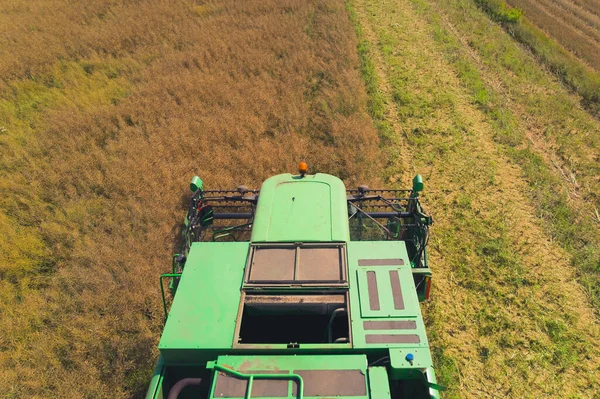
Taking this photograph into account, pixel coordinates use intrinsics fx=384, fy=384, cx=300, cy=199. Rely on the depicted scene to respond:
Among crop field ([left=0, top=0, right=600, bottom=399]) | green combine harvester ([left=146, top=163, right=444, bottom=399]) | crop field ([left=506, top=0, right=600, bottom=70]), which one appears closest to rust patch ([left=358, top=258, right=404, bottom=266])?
green combine harvester ([left=146, top=163, right=444, bottom=399])

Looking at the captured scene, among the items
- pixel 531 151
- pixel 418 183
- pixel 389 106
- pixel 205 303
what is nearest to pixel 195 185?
pixel 205 303

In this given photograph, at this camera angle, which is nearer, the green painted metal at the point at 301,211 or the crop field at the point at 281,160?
the green painted metal at the point at 301,211

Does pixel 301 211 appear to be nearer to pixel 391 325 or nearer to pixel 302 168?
pixel 302 168

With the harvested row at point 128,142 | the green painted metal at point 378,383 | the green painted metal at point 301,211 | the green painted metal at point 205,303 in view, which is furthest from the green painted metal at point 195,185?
the green painted metal at point 378,383

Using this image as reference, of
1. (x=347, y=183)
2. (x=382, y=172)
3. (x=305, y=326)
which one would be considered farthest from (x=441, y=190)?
(x=305, y=326)

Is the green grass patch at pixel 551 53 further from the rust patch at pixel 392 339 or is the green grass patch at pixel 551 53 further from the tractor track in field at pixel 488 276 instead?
the rust patch at pixel 392 339

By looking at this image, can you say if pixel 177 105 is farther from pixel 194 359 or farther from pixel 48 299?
pixel 194 359
